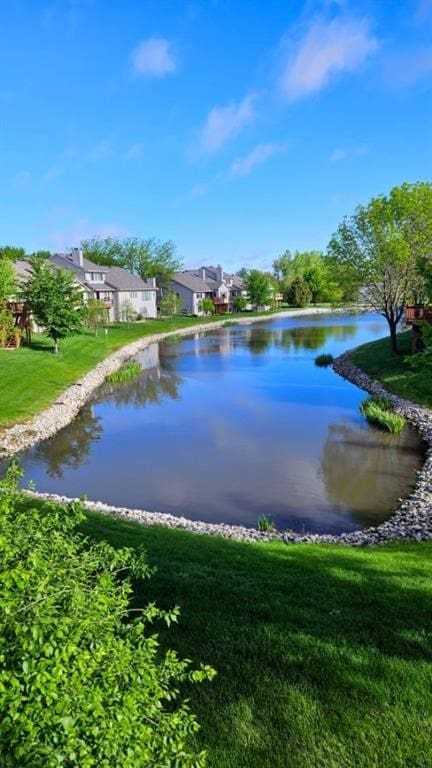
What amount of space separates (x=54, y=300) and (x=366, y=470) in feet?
87.1

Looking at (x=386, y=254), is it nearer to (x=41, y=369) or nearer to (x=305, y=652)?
(x=41, y=369)

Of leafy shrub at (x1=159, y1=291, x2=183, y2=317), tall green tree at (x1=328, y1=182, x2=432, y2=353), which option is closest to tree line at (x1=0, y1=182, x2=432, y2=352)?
tall green tree at (x1=328, y1=182, x2=432, y2=353)

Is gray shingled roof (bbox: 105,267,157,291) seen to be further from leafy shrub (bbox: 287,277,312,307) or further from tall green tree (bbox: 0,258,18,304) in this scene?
leafy shrub (bbox: 287,277,312,307)

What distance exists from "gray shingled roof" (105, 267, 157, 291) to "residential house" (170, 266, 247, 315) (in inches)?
562

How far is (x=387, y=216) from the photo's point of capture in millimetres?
36125

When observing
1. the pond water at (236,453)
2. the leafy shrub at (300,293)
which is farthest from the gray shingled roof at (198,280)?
the pond water at (236,453)

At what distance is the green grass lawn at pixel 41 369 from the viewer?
1017 inches

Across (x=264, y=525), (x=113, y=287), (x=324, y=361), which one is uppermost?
(x=113, y=287)

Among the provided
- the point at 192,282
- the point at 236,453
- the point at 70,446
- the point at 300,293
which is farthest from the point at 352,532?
the point at 300,293

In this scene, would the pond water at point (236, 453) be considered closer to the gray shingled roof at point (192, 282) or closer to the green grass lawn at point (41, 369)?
the green grass lawn at point (41, 369)

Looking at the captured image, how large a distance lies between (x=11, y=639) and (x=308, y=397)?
93.2 feet

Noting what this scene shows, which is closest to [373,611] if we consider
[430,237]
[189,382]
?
[189,382]

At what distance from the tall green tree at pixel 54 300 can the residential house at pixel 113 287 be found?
969 inches

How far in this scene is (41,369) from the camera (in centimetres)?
3334
